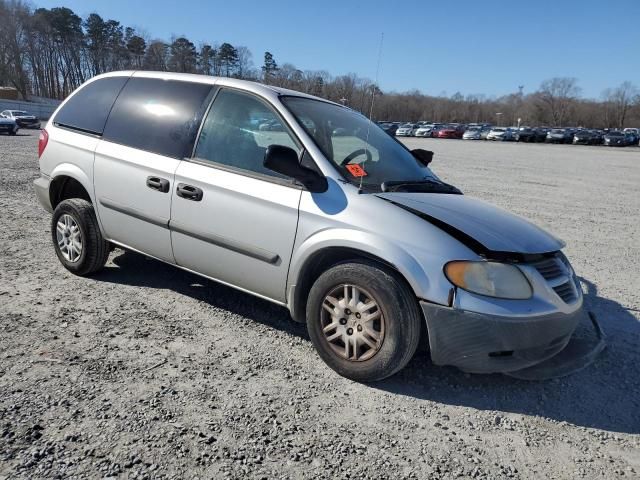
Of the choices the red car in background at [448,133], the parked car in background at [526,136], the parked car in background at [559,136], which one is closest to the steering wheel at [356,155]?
the parked car in background at [526,136]

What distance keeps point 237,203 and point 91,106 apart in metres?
2.14

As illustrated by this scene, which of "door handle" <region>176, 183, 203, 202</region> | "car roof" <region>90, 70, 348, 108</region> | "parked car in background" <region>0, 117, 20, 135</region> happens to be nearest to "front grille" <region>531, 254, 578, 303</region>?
"car roof" <region>90, 70, 348, 108</region>

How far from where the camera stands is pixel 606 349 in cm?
389

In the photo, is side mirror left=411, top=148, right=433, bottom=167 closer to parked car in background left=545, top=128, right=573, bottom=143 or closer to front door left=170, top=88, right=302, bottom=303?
front door left=170, top=88, right=302, bottom=303

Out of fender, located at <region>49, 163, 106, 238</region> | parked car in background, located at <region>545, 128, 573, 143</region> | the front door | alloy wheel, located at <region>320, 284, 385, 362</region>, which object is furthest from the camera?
parked car in background, located at <region>545, 128, 573, 143</region>

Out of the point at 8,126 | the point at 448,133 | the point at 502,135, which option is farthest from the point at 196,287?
the point at 448,133

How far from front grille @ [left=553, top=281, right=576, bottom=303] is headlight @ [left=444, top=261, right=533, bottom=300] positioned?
339 mm

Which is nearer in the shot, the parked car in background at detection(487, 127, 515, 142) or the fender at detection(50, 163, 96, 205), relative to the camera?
the fender at detection(50, 163, 96, 205)

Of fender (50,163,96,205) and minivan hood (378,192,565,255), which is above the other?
minivan hood (378,192,565,255)

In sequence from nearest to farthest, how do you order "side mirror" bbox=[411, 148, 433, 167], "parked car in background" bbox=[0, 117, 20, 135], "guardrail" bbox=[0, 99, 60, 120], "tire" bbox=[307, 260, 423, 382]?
1. "tire" bbox=[307, 260, 423, 382]
2. "side mirror" bbox=[411, 148, 433, 167]
3. "parked car in background" bbox=[0, 117, 20, 135]
4. "guardrail" bbox=[0, 99, 60, 120]

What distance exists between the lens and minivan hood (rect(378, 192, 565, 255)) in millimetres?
3049

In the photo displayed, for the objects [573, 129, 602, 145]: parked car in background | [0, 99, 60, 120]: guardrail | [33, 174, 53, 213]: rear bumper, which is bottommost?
[0, 99, 60, 120]: guardrail

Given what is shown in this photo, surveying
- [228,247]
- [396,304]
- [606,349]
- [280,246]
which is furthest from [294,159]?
[606,349]

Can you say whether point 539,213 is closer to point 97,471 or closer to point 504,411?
point 504,411
